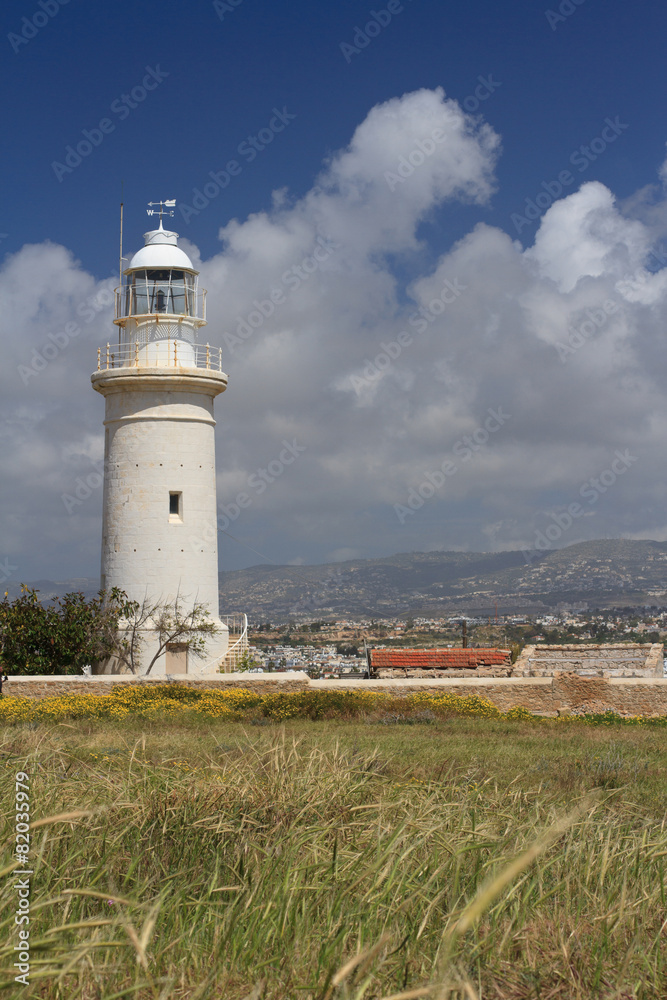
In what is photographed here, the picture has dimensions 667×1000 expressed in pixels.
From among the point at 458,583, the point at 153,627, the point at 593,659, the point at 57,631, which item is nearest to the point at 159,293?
the point at 153,627

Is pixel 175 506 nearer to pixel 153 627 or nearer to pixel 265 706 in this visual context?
pixel 153 627

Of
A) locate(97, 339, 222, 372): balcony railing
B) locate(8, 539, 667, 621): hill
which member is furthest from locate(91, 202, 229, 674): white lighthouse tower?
locate(8, 539, 667, 621): hill

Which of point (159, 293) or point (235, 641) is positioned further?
point (235, 641)

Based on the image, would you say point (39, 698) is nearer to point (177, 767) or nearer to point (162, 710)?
point (162, 710)

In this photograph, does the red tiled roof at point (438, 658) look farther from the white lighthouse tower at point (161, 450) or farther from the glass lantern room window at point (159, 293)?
the glass lantern room window at point (159, 293)

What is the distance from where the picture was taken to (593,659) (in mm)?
22719

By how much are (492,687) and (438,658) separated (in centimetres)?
642

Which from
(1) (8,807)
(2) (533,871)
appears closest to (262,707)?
(1) (8,807)

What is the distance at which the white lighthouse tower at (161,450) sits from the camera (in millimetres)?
19812

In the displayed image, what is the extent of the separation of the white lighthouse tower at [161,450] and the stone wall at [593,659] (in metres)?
7.45

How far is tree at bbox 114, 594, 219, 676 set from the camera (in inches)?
771

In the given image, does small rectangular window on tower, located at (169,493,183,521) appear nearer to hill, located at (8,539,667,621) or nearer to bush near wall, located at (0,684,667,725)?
bush near wall, located at (0,684,667,725)

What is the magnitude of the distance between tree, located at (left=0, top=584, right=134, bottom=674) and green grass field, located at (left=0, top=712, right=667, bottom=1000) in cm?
1125

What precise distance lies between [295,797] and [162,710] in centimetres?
957
